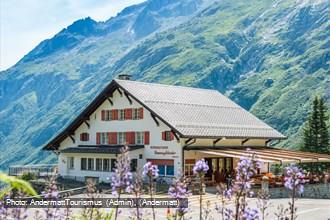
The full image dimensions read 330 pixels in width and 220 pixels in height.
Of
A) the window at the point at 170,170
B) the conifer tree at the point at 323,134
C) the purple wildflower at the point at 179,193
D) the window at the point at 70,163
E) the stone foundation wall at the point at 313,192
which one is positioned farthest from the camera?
the conifer tree at the point at 323,134

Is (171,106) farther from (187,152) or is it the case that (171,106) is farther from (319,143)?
(319,143)

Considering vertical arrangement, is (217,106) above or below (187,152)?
above

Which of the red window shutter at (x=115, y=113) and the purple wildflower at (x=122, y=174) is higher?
the red window shutter at (x=115, y=113)

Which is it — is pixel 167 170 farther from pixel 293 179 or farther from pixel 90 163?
pixel 293 179

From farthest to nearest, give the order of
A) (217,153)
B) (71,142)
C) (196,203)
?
(71,142) < (217,153) < (196,203)

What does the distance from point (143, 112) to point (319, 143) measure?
23.1m

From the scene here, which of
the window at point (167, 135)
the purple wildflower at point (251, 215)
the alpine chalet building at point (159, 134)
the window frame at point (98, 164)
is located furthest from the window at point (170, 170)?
the purple wildflower at point (251, 215)

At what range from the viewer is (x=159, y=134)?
38.7 m

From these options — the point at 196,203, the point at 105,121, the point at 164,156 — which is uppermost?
the point at 105,121

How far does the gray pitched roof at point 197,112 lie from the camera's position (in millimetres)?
39219

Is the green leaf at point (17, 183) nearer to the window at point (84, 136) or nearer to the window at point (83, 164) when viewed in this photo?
the window at point (83, 164)

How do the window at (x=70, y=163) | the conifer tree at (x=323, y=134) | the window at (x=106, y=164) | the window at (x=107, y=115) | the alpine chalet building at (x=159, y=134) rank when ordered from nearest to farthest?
1. the alpine chalet building at (x=159, y=134)
2. the window at (x=106, y=164)
3. the window at (x=107, y=115)
4. the window at (x=70, y=163)
5. the conifer tree at (x=323, y=134)

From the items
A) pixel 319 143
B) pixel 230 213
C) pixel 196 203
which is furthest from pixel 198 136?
pixel 230 213

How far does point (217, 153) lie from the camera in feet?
119
